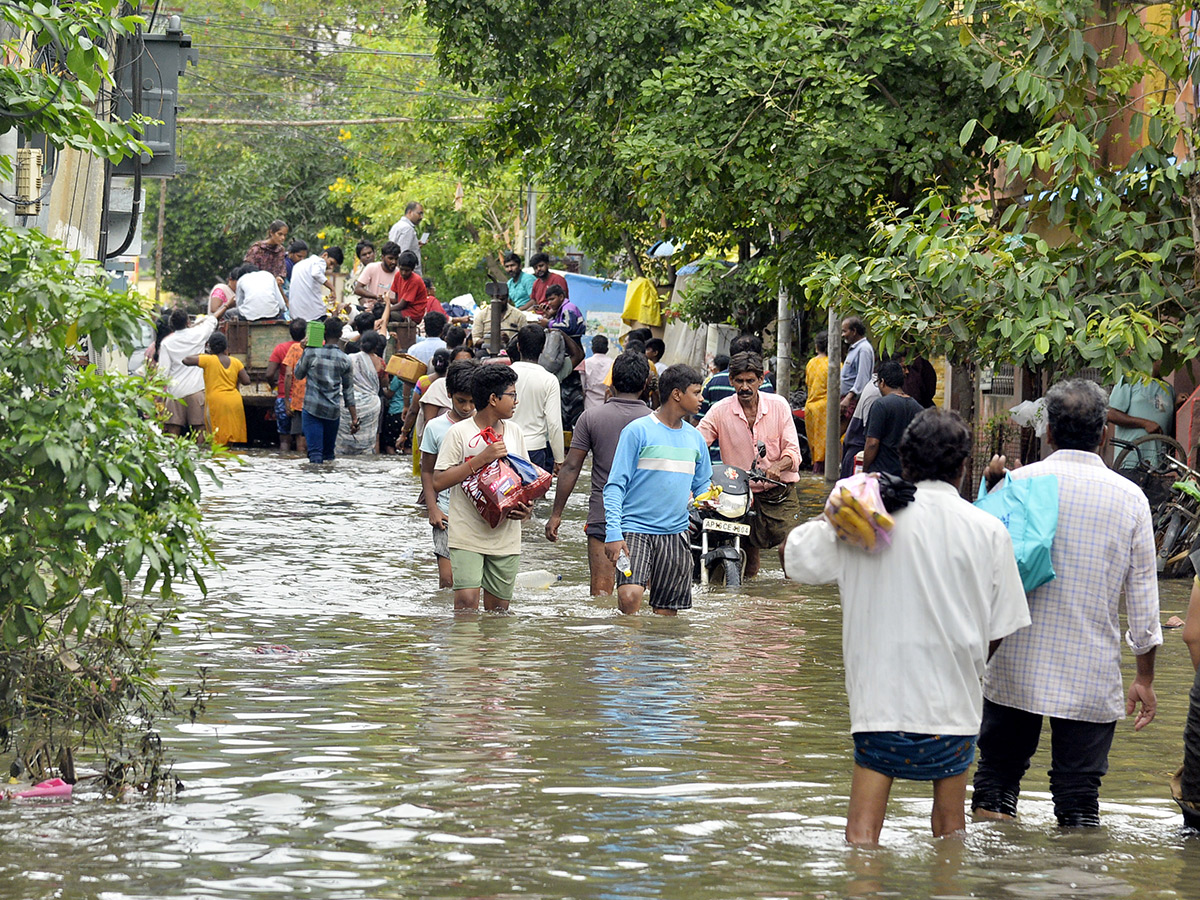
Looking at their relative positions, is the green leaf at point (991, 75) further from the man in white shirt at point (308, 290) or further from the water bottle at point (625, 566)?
the man in white shirt at point (308, 290)

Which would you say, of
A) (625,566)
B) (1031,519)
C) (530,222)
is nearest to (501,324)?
(625,566)

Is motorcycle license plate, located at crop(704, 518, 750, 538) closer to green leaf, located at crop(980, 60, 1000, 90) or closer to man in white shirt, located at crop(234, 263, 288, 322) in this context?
Result: green leaf, located at crop(980, 60, 1000, 90)

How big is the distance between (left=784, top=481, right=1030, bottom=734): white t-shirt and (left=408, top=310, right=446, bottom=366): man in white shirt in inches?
665

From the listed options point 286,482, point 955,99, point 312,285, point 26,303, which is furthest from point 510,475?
point 312,285

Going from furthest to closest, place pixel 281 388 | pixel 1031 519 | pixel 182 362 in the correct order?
pixel 281 388
pixel 182 362
pixel 1031 519

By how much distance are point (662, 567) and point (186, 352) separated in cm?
1590

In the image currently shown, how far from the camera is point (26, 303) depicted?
602 cm

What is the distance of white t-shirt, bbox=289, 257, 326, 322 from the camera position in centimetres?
2627

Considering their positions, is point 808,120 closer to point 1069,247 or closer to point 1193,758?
point 1069,247

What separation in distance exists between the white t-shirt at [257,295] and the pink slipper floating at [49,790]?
1988 centimetres

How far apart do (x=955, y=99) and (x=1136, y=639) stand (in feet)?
39.4

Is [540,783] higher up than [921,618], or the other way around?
[921,618]

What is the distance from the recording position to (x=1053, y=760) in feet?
21.2

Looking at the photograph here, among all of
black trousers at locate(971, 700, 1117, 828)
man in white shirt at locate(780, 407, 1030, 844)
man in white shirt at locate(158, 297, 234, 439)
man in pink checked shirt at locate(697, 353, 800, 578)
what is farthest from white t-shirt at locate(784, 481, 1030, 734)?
man in white shirt at locate(158, 297, 234, 439)
